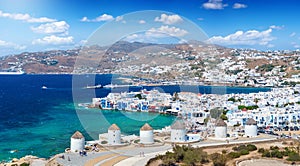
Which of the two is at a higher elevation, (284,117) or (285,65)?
(285,65)

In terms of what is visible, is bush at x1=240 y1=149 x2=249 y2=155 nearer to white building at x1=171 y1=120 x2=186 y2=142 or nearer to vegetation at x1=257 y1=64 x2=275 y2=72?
white building at x1=171 y1=120 x2=186 y2=142

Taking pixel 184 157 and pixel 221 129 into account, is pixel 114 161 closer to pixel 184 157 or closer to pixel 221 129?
pixel 184 157

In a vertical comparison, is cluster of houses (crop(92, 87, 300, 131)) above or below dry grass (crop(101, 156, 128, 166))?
above

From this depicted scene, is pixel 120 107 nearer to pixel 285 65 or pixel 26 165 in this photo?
pixel 26 165

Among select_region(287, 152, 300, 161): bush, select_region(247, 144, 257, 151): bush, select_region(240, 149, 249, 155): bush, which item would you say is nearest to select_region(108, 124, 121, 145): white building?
select_region(240, 149, 249, 155): bush

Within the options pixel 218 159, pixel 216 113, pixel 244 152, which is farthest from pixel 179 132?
pixel 216 113

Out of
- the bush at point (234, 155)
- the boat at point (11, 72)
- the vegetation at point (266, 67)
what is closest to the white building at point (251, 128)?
the bush at point (234, 155)

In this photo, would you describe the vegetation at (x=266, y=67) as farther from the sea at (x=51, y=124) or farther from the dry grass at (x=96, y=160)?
the dry grass at (x=96, y=160)

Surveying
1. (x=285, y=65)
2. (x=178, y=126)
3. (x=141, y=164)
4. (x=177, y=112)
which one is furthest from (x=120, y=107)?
(x=285, y=65)
